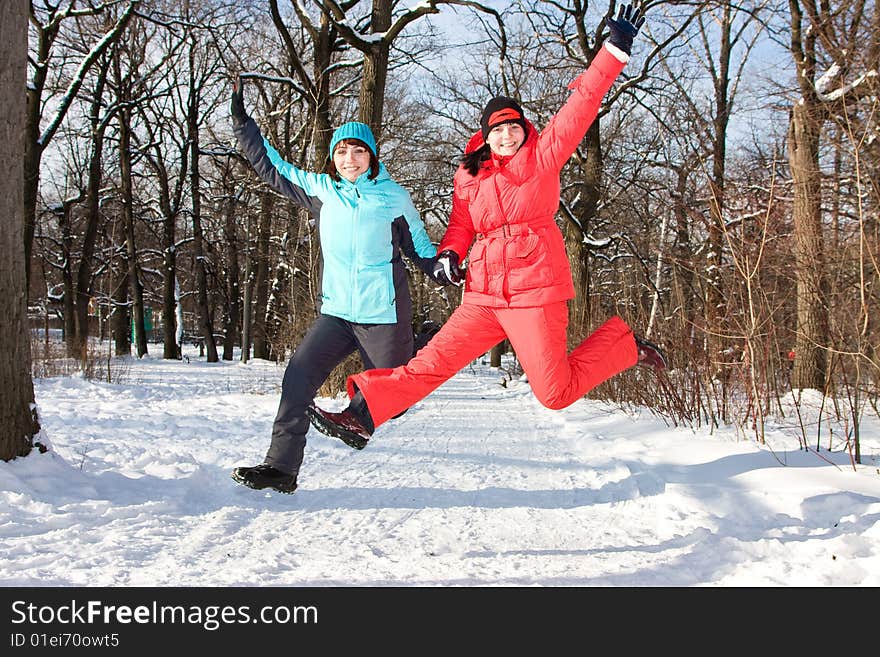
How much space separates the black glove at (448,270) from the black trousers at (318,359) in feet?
1.28

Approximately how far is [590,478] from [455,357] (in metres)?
2.28

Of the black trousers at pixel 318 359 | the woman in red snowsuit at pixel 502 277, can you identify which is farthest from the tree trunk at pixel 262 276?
the woman in red snowsuit at pixel 502 277

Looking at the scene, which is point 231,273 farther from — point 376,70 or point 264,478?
point 264,478

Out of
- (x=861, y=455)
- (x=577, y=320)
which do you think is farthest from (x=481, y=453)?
(x=577, y=320)

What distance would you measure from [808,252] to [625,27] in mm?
4168

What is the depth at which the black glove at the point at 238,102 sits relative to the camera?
3709mm

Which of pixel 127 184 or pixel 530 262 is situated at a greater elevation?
pixel 127 184

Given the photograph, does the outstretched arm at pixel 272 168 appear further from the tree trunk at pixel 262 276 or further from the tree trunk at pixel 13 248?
the tree trunk at pixel 262 276

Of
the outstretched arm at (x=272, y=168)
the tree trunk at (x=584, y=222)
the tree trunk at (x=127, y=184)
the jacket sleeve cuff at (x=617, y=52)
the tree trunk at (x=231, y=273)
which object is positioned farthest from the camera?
the tree trunk at (x=231, y=273)

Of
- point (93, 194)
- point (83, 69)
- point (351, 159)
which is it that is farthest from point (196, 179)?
point (351, 159)

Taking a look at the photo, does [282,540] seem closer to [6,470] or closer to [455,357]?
[455,357]

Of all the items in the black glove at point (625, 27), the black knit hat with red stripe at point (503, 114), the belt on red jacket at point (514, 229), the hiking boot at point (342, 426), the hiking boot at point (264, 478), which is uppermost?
the black glove at point (625, 27)

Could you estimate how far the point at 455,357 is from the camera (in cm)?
363

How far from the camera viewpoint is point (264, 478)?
388 cm
